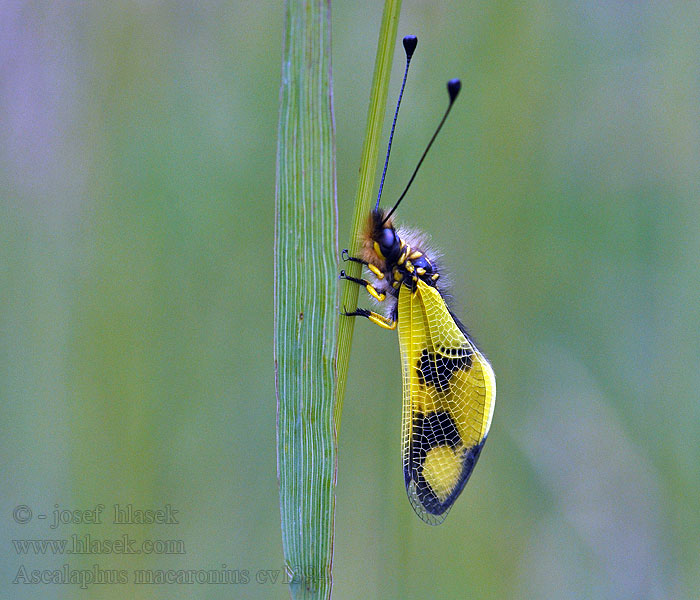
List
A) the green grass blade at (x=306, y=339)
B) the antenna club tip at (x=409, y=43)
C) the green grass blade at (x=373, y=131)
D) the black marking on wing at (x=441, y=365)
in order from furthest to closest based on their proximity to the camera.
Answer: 1. the black marking on wing at (x=441, y=365)
2. the antenna club tip at (x=409, y=43)
3. the green grass blade at (x=373, y=131)
4. the green grass blade at (x=306, y=339)

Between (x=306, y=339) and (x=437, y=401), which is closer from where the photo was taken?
(x=306, y=339)

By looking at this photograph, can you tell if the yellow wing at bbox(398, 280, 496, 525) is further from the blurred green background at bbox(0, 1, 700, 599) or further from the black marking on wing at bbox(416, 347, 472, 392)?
the blurred green background at bbox(0, 1, 700, 599)

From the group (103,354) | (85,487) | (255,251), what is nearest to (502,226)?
(255,251)

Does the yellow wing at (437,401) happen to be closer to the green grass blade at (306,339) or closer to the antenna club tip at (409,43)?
the green grass blade at (306,339)

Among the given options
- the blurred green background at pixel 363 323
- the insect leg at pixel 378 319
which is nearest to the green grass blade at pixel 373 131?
the insect leg at pixel 378 319

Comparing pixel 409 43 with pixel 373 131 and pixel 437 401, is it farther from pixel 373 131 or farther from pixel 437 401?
pixel 437 401

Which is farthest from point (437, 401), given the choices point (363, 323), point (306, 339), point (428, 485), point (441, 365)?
point (306, 339)

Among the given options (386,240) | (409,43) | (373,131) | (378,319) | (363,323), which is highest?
(409,43)

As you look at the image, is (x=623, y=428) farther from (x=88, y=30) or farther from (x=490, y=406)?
(x=88, y=30)
